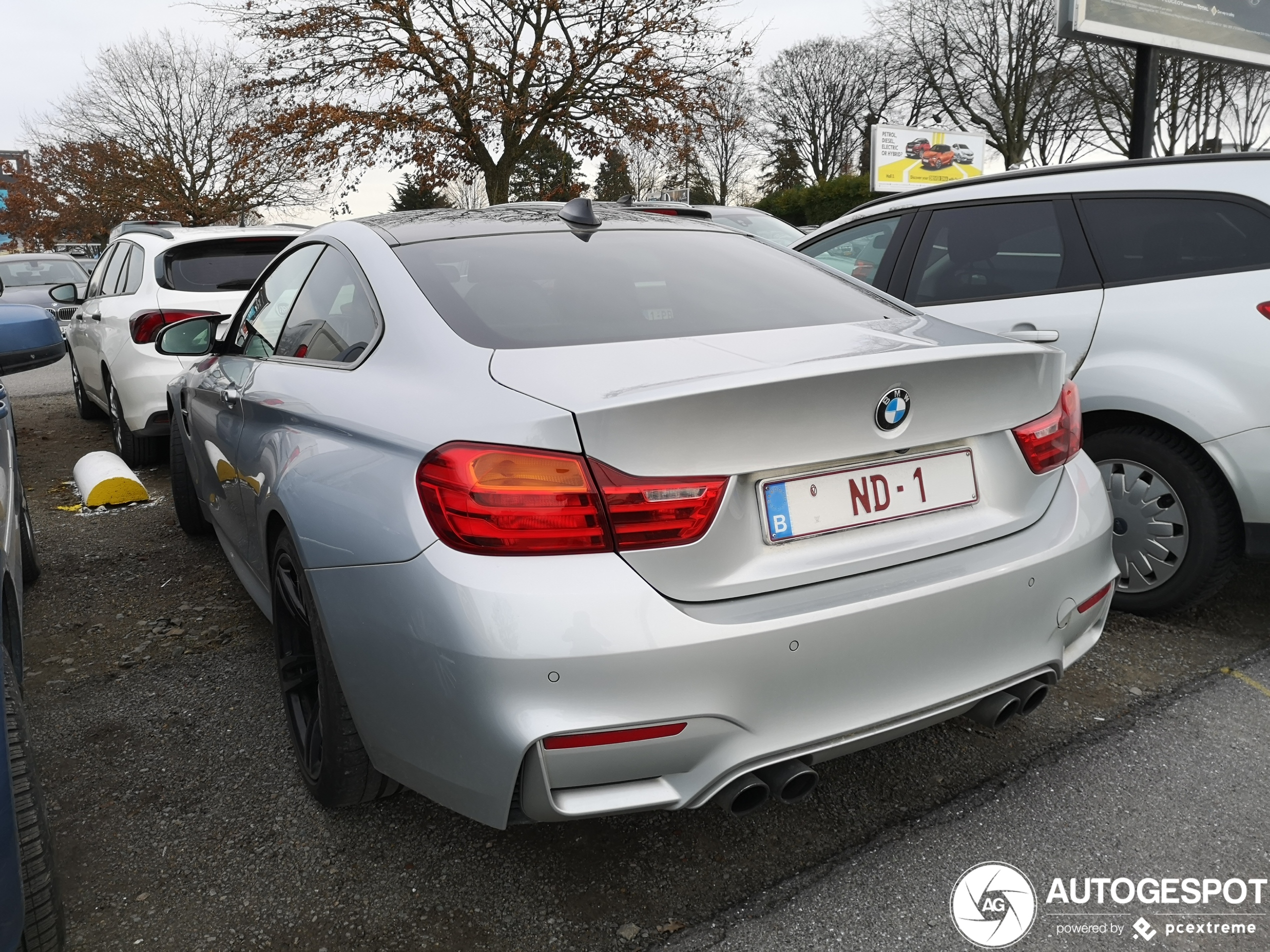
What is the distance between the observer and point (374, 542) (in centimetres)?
195

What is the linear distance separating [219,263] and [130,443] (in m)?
1.40

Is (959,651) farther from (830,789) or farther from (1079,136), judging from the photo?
(1079,136)

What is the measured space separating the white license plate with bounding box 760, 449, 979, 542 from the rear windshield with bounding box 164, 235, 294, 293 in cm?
505

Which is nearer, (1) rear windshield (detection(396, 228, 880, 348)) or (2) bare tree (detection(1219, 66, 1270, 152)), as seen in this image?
(1) rear windshield (detection(396, 228, 880, 348))

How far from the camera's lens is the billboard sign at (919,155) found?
3375cm

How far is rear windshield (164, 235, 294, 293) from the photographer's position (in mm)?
6070

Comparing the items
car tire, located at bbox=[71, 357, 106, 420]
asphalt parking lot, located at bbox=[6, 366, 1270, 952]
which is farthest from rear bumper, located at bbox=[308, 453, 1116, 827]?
car tire, located at bbox=[71, 357, 106, 420]

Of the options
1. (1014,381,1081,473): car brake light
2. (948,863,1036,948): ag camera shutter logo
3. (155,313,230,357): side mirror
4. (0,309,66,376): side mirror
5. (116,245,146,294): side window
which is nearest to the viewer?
(948,863,1036,948): ag camera shutter logo

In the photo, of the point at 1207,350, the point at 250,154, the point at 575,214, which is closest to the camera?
the point at 575,214

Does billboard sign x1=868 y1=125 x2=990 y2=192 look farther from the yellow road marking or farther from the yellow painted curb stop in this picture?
the yellow road marking

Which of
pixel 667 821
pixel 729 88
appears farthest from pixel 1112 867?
pixel 729 88

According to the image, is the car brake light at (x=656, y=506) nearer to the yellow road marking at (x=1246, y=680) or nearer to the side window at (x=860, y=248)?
the yellow road marking at (x=1246, y=680)

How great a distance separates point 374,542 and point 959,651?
1.20 meters

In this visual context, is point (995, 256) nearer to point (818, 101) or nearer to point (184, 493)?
point (184, 493)
